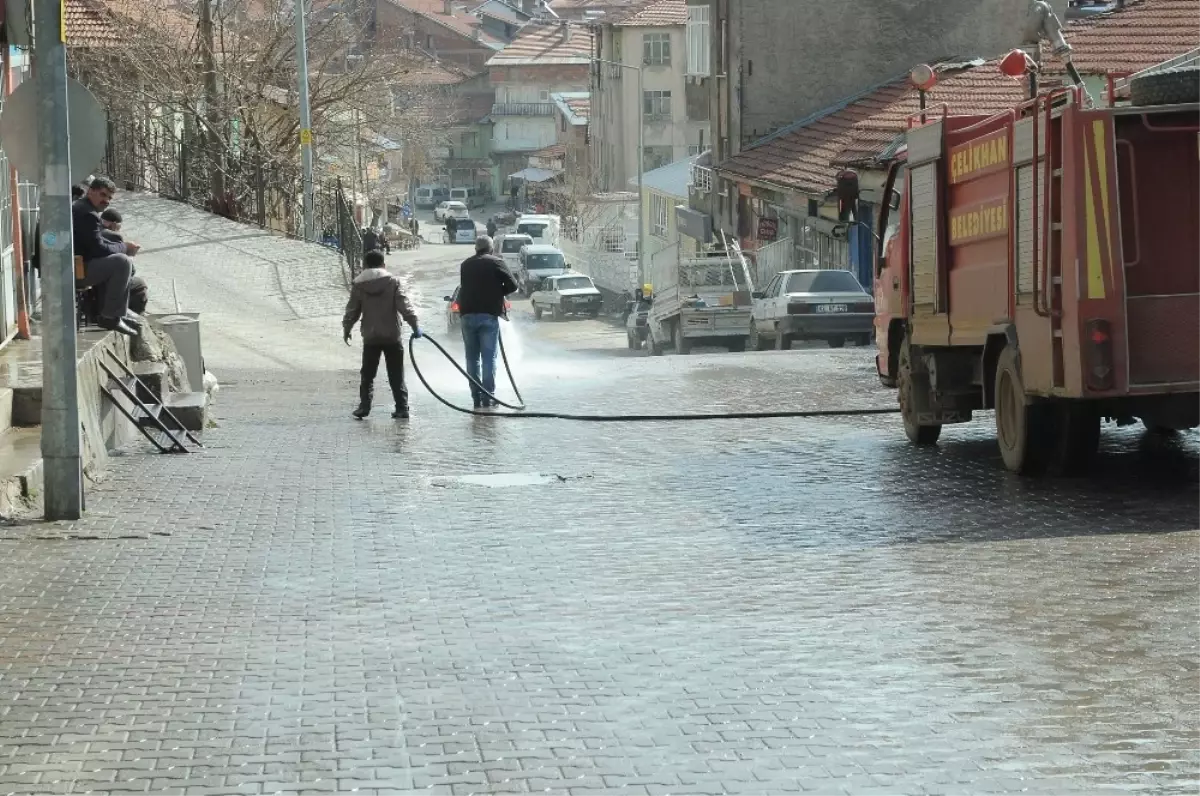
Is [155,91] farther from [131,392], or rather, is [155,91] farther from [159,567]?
[159,567]

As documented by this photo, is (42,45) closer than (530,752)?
No

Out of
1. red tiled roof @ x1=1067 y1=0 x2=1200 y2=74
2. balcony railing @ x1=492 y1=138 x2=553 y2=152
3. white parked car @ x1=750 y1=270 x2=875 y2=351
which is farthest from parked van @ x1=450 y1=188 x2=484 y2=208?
white parked car @ x1=750 y1=270 x2=875 y2=351

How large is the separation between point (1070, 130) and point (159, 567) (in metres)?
6.09

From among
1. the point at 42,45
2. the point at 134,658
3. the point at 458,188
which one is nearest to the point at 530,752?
the point at 134,658

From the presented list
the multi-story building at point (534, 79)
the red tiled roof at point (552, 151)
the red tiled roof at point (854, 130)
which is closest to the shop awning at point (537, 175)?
the red tiled roof at point (552, 151)

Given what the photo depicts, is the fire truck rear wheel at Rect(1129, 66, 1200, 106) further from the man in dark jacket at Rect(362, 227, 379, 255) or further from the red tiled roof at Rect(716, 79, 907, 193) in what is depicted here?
the man in dark jacket at Rect(362, 227, 379, 255)

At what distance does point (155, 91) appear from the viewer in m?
44.0

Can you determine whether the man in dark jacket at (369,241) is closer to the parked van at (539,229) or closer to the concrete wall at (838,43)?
the concrete wall at (838,43)

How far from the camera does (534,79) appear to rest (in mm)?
124750

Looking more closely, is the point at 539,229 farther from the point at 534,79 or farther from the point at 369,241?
the point at 534,79

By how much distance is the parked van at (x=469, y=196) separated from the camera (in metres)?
127

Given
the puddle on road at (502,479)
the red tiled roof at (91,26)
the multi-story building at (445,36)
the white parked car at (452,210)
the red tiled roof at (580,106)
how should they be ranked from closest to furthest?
the puddle on road at (502,479) < the red tiled roof at (91,26) < the red tiled roof at (580,106) < the white parked car at (452,210) < the multi-story building at (445,36)

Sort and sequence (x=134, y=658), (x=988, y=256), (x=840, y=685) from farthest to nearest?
1. (x=988, y=256)
2. (x=134, y=658)
3. (x=840, y=685)

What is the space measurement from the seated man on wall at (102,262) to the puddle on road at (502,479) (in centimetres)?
445
